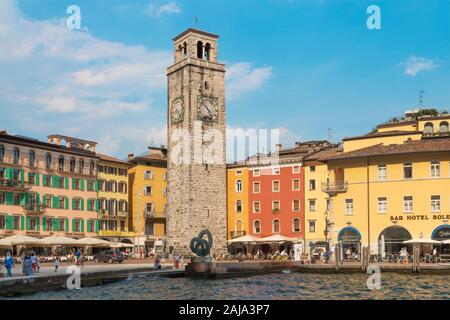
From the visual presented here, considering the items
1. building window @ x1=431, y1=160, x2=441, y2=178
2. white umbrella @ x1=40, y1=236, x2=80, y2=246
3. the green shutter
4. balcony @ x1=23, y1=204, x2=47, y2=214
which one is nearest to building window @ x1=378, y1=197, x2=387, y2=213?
building window @ x1=431, y1=160, x2=441, y2=178

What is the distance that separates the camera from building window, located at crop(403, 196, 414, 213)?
5309cm

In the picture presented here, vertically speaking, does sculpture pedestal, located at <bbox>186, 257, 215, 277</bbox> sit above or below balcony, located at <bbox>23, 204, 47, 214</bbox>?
below

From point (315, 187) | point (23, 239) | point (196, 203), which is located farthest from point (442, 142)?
point (23, 239)

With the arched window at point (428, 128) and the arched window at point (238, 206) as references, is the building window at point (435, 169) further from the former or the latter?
the arched window at point (238, 206)

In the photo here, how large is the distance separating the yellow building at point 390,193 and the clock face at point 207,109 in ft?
43.7

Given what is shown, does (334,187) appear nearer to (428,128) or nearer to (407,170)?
(407,170)

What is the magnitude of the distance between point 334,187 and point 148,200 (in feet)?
84.8

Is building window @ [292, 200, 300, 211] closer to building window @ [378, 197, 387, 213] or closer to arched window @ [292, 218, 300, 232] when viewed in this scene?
arched window @ [292, 218, 300, 232]

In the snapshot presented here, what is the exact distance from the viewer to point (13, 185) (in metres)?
59.7

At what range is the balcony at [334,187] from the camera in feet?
187

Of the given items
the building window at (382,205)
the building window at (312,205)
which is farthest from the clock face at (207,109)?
the building window at (382,205)

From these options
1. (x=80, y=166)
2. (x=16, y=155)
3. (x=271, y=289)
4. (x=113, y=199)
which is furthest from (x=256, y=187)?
(x=271, y=289)

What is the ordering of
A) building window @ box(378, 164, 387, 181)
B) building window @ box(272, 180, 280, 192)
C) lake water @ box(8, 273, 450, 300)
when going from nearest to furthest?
lake water @ box(8, 273, 450, 300) → building window @ box(378, 164, 387, 181) → building window @ box(272, 180, 280, 192)

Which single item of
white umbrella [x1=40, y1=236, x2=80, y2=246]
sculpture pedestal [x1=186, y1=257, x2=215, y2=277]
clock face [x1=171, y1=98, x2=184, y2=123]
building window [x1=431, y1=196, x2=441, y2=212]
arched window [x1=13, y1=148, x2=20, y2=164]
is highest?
clock face [x1=171, y1=98, x2=184, y2=123]
